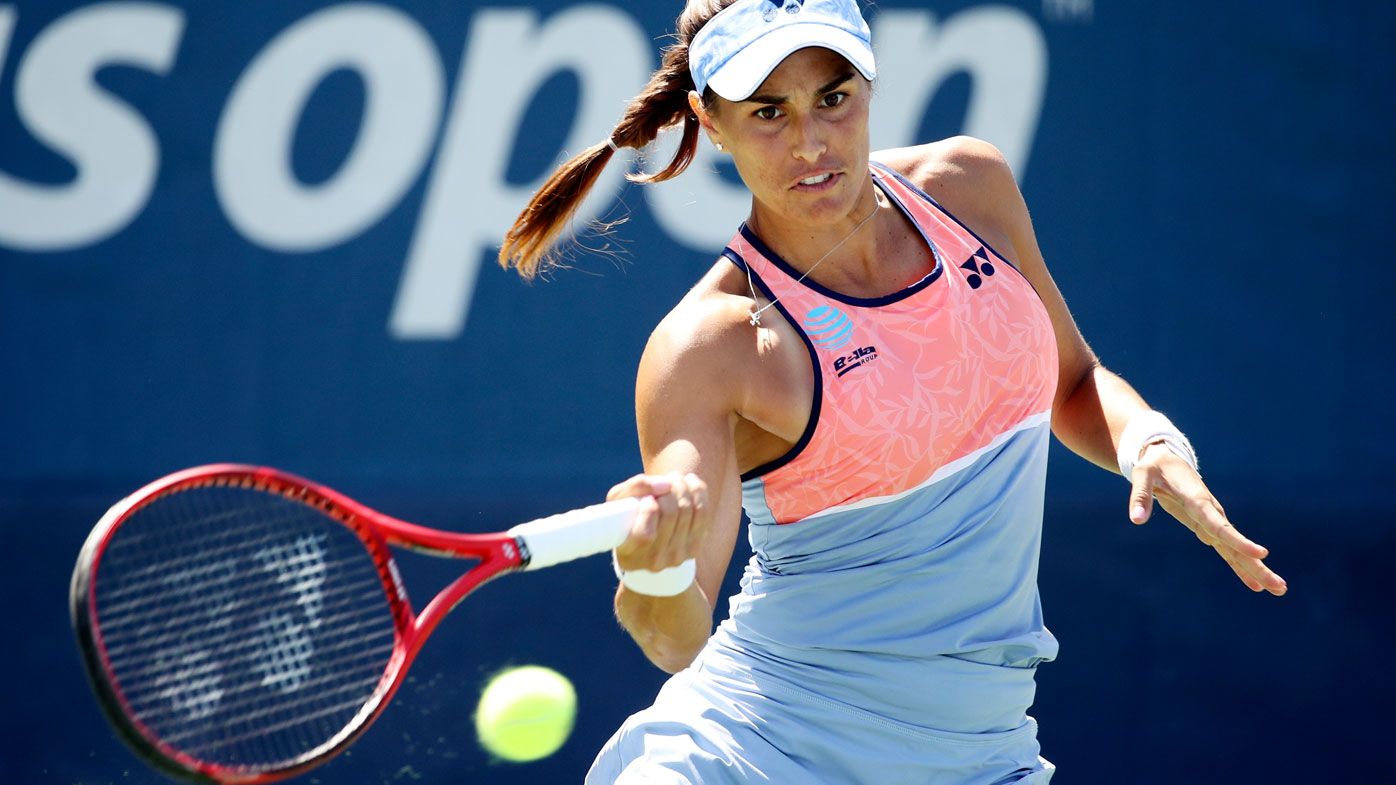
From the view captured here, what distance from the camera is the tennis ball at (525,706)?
164 inches

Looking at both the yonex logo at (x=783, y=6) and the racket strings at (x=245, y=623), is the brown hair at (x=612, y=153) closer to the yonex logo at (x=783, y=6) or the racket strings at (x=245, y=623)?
the yonex logo at (x=783, y=6)

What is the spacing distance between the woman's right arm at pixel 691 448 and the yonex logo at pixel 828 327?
0.10m

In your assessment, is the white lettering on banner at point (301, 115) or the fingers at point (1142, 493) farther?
the white lettering on banner at point (301, 115)

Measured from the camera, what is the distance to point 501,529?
4.13 meters

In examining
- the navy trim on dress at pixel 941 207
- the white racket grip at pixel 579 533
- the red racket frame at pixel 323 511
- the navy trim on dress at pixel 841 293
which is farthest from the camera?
the navy trim on dress at pixel 941 207

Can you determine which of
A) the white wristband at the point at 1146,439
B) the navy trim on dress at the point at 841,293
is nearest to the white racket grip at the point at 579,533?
the navy trim on dress at the point at 841,293

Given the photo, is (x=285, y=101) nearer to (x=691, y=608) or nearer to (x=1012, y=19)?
(x=1012, y=19)

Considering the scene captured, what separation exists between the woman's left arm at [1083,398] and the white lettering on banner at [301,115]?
1.98m

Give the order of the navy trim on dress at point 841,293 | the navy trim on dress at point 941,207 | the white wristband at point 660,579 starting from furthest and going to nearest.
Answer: the navy trim on dress at point 941,207 < the navy trim on dress at point 841,293 < the white wristband at point 660,579

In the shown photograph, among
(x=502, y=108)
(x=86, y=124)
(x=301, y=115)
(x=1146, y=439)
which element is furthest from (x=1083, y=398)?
(x=86, y=124)

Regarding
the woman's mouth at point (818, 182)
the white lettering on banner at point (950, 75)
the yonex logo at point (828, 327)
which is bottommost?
the yonex logo at point (828, 327)

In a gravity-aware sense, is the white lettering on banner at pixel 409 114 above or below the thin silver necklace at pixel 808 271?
above

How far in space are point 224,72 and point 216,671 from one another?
177 cm

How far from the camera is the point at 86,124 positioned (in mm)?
4254
